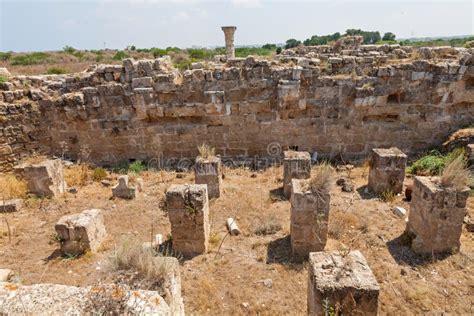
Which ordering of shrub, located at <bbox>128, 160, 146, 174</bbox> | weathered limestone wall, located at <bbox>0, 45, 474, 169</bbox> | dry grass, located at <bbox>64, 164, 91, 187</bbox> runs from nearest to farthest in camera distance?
dry grass, located at <bbox>64, 164, 91, 187</bbox> < weathered limestone wall, located at <bbox>0, 45, 474, 169</bbox> < shrub, located at <bbox>128, 160, 146, 174</bbox>

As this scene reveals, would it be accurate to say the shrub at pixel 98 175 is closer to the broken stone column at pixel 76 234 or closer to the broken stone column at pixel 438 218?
the broken stone column at pixel 76 234

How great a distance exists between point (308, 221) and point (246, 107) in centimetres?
412

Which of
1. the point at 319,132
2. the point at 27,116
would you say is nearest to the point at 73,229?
the point at 27,116

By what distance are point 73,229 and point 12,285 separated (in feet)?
7.92

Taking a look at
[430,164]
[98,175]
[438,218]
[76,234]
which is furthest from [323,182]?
[98,175]

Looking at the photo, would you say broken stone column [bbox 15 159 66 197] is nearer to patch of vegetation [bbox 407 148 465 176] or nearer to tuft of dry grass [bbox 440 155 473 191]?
tuft of dry grass [bbox 440 155 473 191]

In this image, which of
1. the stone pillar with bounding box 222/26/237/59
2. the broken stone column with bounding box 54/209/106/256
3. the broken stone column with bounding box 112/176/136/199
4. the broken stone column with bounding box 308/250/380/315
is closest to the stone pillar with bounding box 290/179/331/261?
the broken stone column with bounding box 308/250/380/315

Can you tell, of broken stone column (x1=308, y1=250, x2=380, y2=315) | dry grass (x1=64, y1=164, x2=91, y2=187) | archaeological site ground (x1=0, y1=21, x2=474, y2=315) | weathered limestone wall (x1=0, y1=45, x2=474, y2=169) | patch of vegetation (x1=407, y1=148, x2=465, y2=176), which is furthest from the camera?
weathered limestone wall (x1=0, y1=45, x2=474, y2=169)

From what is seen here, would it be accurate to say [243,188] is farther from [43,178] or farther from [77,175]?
[43,178]

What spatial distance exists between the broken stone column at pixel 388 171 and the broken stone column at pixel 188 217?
3.64 meters

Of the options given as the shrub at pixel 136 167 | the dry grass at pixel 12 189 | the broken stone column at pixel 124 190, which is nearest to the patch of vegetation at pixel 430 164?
the broken stone column at pixel 124 190

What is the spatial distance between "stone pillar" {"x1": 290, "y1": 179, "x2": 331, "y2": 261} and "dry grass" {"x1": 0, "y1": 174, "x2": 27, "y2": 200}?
5860 millimetres

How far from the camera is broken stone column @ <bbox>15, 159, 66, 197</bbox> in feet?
22.2

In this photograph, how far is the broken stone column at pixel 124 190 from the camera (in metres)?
6.78
